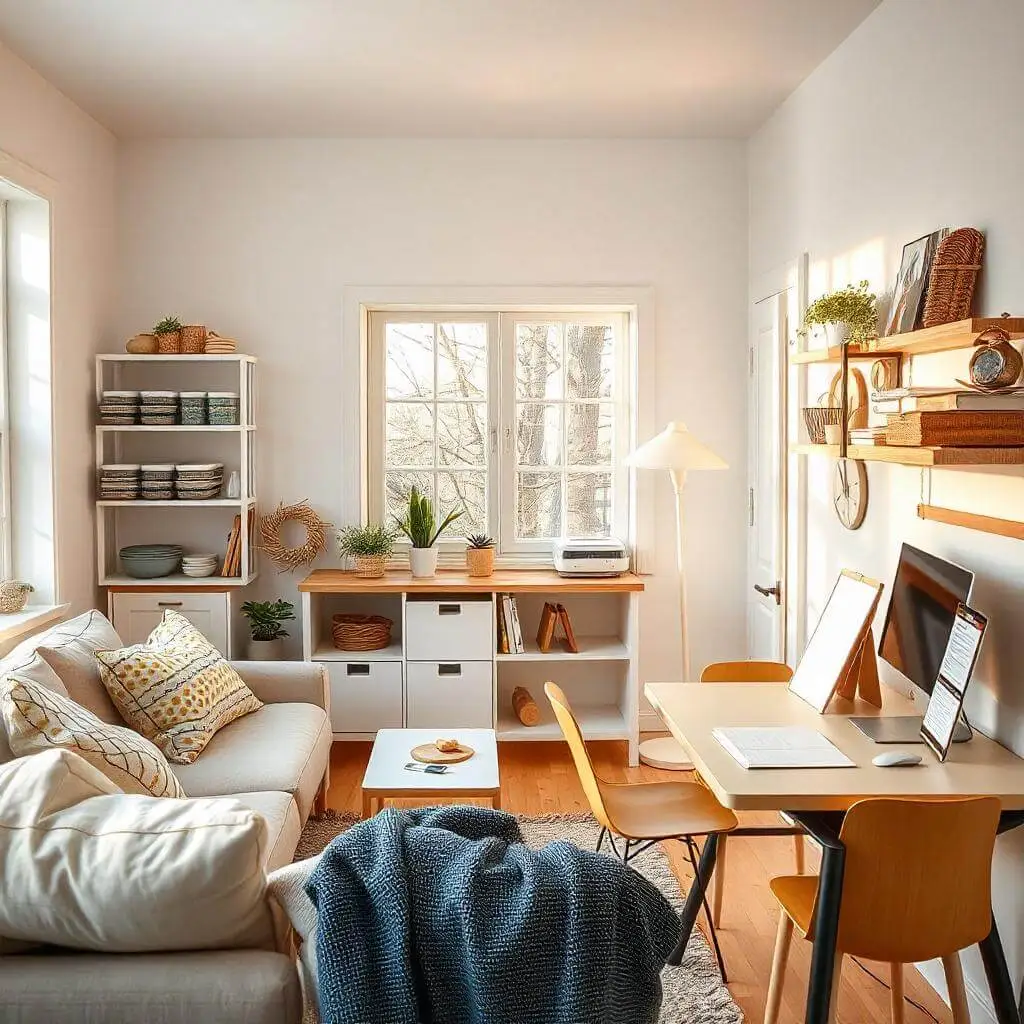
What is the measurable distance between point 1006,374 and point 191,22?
2724 millimetres

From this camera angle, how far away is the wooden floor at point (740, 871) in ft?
9.02

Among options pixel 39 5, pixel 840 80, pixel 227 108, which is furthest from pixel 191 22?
pixel 840 80

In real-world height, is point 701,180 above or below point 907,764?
above

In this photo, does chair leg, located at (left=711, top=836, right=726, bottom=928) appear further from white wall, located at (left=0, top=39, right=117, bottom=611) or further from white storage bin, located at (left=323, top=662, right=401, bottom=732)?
white wall, located at (left=0, top=39, right=117, bottom=611)

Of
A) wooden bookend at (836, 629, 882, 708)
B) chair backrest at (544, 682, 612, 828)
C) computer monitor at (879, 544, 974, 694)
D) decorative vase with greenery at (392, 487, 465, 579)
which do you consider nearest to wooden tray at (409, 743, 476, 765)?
chair backrest at (544, 682, 612, 828)

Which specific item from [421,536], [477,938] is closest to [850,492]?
[421,536]

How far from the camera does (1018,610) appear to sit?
8.10 feet

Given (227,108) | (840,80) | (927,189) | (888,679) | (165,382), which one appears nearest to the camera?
(927,189)

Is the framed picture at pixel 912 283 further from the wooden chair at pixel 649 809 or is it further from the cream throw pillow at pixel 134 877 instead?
the cream throw pillow at pixel 134 877

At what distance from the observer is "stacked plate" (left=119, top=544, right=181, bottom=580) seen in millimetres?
4676

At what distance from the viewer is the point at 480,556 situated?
15.7ft

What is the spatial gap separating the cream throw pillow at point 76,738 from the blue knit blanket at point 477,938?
100 centimetres

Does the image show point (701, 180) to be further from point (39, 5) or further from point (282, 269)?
point (39, 5)

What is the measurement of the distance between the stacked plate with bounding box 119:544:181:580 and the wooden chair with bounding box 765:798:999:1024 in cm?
335
